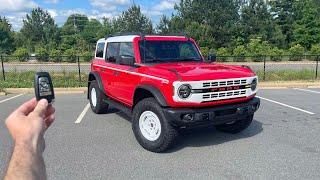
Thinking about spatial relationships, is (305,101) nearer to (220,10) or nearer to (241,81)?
(241,81)

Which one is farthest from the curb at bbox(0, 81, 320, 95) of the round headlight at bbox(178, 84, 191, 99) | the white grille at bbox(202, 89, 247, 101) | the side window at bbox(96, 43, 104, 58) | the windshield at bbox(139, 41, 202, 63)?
the round headlight at bbox(178, 84, 191, 99)

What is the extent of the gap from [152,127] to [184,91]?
91 centimetres

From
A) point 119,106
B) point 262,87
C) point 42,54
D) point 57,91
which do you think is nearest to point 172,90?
A: point 119,106

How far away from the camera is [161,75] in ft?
18.8

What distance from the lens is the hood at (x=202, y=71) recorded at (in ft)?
18.3

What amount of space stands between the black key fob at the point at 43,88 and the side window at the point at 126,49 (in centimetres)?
487

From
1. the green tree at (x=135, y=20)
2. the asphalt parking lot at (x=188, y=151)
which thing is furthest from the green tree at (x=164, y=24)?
the asphalt parking lot at (x=188, y=151)

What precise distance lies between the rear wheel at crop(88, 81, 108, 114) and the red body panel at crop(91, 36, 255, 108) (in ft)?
1.81

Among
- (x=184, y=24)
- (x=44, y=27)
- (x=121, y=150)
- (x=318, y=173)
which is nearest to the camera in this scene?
(x=318, y=173)

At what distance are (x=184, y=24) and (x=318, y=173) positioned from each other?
3764 cm

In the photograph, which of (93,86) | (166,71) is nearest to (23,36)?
(93,86)

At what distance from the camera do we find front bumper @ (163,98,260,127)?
550cm

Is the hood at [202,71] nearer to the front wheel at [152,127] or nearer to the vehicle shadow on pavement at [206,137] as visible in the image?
the front wheel at [152,127]

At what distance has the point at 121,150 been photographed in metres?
5.95
